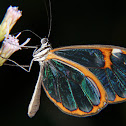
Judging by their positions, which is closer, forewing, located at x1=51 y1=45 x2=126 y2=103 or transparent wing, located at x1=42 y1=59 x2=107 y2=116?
forewing, located at x1=51 y1=45 x2=126 y2=103

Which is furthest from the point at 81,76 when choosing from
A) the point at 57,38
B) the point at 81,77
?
the point at 57,38

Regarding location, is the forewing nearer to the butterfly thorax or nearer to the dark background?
the butterfly thorax

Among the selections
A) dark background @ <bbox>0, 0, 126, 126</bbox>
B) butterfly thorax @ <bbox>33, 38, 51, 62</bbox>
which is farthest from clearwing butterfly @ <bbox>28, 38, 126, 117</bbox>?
dark background @ <bbox>0, 0, 126, 126</bbox>

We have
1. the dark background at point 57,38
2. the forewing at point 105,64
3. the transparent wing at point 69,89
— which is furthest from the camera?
the dark background at point 57,38

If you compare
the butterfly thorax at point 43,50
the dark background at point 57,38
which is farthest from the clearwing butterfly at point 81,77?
the dark background at point 57,38

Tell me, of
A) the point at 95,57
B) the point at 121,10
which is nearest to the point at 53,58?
the point at 95,57

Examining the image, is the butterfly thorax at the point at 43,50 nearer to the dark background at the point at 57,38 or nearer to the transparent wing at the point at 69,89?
the transparent wing at the point at 69,89

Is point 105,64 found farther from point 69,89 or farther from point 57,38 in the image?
point 57,38

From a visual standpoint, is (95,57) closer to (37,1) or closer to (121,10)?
(37,1)
